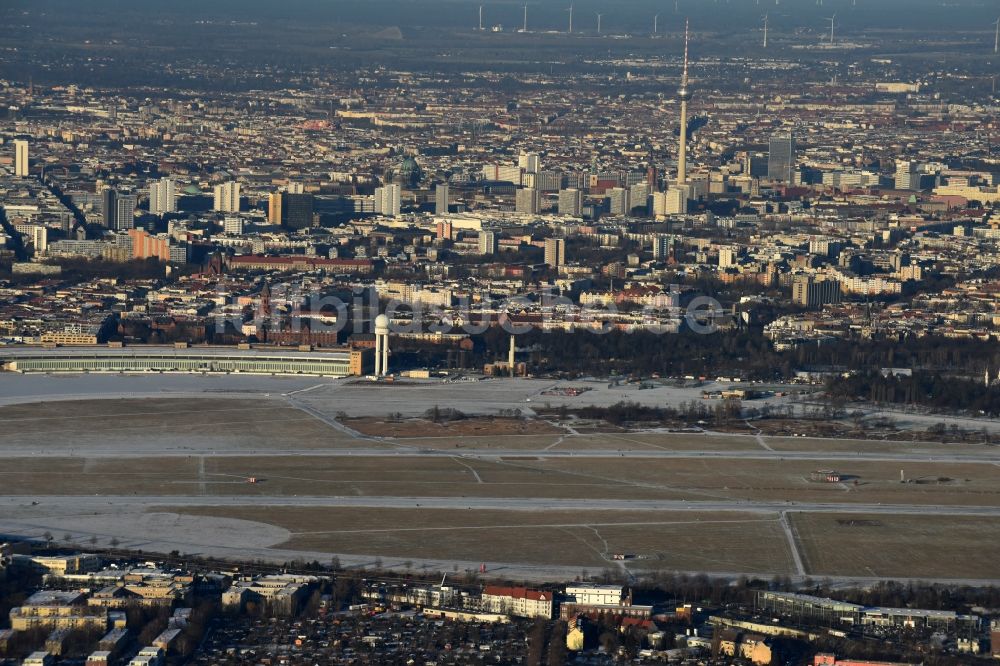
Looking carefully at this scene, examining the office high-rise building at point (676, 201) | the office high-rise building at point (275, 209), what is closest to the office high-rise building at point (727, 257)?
the office high-rise building at point (275, 209)

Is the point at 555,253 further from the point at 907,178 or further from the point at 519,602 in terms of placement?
the point at 519,602

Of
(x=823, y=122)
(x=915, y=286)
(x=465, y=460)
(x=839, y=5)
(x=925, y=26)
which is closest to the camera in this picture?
(x=465, y=460)

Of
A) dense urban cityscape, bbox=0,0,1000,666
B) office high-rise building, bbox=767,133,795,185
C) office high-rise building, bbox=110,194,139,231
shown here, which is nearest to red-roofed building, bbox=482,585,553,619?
dense urban cityscape, bbox=0,0,1000,666

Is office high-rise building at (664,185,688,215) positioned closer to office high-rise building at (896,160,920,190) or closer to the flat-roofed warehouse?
office high-rise building at (896,160,920,190)

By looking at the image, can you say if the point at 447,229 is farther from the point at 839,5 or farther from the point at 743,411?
the point at 839,5

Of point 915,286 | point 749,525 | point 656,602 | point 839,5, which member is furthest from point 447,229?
point 839,5
